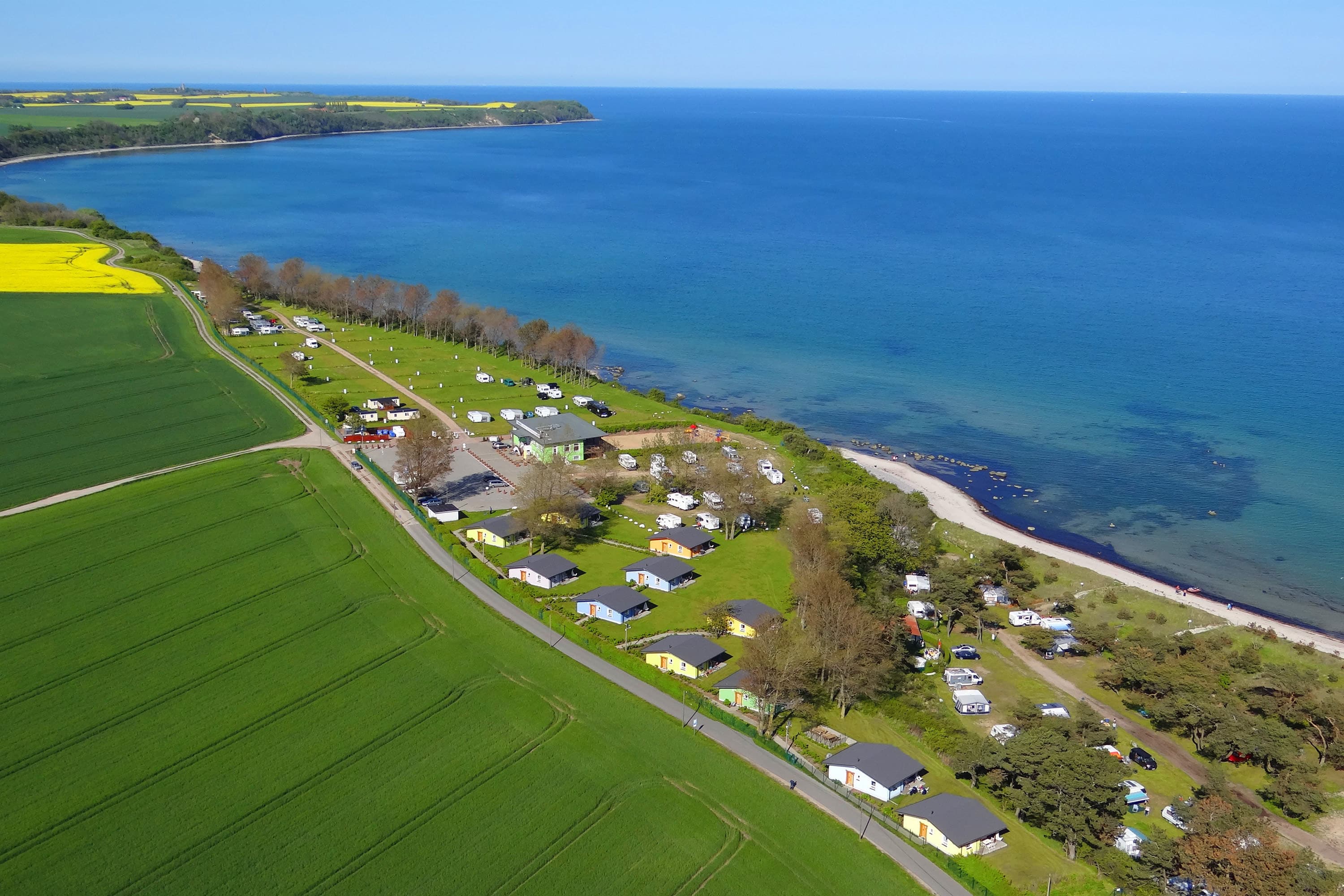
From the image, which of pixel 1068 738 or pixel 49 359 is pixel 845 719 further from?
pixel 49 359

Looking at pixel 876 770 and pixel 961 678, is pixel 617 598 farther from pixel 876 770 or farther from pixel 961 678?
pixel 961 678

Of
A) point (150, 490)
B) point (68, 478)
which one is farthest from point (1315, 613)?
point (68, 478)

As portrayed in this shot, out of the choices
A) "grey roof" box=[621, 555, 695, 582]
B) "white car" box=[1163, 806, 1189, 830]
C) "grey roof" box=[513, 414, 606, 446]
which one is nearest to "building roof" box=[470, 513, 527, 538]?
"grey roof" box=[621, 555, 695, 582]

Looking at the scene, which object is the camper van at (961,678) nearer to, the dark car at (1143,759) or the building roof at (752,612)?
the dark car at (1143,759)

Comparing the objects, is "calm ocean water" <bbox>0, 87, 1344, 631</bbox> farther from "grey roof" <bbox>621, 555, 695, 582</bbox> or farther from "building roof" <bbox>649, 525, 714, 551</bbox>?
A: "grey roof" <bbox>621, 555, 695, 582</bbox>

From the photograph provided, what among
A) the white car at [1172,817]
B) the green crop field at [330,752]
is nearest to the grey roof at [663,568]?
the green crop field at [330,752]

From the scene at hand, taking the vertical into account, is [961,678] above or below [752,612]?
below

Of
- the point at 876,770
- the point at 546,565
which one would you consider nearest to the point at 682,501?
the point at 546,565
